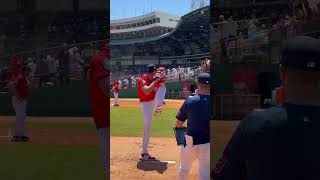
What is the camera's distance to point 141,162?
286 inches

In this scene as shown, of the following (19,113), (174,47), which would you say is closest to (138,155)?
→ (19,113)

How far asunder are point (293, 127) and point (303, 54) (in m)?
0.22

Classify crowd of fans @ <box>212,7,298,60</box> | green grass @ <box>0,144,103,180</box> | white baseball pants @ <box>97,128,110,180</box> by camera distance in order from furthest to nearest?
green grass @ <box>0,144,103,180</box>
crowd of fans @ <box>212,7,298,60</box>
white baseball pants @ <box>97,128,110,180</box>

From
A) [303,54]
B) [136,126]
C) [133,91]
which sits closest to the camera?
[303,54]

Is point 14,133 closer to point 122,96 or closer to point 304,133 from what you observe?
point 304,133

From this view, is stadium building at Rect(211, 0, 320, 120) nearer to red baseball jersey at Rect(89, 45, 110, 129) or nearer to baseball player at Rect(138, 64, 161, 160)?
baseball player at Rect(138, 64, 161, 160)

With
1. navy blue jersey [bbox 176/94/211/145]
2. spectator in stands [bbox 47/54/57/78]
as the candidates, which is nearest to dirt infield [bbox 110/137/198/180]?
navy blue jersey [bbox 176/94/211/145]

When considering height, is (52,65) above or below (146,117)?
above

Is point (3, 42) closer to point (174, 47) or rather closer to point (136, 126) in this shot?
point (136, 126)

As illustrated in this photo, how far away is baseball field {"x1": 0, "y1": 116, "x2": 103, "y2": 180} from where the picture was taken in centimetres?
545

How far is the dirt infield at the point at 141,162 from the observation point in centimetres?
646

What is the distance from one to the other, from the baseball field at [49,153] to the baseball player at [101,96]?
55 centimetres

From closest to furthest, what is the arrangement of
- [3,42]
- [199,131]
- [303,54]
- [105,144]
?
[303,54] → [105,144] → [199,131] → [3,42]

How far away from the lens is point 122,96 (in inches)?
1278
